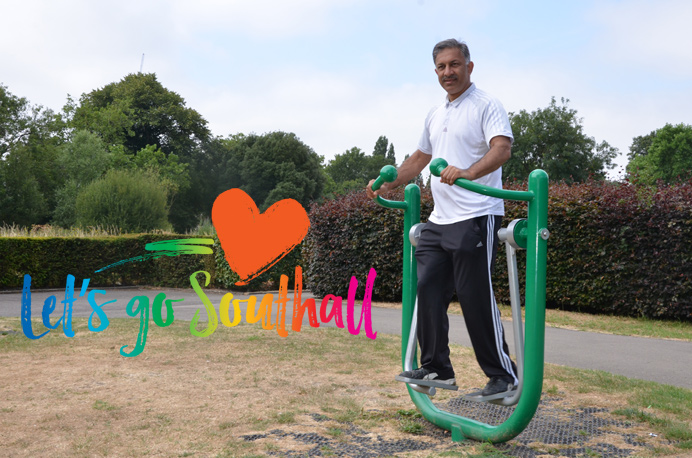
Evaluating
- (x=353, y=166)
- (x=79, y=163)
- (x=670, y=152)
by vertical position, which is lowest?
(x=79, y=163)

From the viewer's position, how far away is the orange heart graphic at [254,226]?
11172mm

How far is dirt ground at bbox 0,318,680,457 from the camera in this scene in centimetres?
318

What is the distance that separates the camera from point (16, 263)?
58.6ft

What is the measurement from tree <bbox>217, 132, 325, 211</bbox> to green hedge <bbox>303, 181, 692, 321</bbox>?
118 ft

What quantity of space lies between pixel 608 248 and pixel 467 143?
7792mm

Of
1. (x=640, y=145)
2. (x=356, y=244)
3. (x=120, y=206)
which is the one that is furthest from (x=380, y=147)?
(x=356, y=244)

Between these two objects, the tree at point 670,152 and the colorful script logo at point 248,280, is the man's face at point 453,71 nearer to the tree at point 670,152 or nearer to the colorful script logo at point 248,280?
the colorful script logo at point 248,280

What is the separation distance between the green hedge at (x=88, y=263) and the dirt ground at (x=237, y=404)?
477 inches

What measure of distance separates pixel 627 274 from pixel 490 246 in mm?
7914

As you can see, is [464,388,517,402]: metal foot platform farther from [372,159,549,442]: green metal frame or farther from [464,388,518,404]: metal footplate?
[372,159,549,442]: green metal frame

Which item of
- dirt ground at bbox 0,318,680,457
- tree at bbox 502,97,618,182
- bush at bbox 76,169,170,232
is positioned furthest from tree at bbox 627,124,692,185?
dirt ground at bbox 0,318,680,457

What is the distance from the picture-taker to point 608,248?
10.2 meters

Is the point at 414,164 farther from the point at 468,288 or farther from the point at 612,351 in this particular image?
the point at 612,351

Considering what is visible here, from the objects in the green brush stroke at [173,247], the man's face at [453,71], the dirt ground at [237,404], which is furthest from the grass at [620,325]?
the green brush stroke at [173,247]
